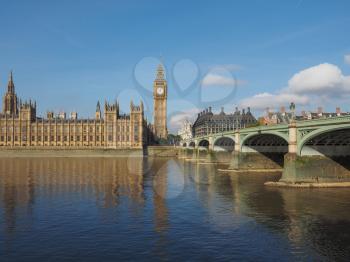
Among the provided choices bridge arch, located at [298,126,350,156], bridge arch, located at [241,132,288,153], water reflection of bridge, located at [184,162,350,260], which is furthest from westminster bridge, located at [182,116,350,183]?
bridge arch, located at [241,132,288,153]

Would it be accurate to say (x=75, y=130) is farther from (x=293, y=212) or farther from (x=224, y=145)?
(x=293, y=212)

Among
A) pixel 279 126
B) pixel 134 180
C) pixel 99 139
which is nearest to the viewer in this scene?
pixel 279 126

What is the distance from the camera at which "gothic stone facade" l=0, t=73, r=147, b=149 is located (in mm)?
164750

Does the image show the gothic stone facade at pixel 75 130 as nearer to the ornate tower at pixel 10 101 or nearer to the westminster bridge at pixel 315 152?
the ornate tower at pixel 10 101

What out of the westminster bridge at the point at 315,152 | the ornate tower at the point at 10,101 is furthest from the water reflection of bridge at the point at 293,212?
the ornate tower at the point at 10,101

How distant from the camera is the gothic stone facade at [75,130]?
164750mm

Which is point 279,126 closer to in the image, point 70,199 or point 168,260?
point 70,199

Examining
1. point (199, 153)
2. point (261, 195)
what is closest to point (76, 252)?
point (261, 195)

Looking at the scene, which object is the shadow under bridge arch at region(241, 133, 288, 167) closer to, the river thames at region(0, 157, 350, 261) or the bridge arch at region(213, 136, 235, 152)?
the river thames at region(0, 157, 350, 261)

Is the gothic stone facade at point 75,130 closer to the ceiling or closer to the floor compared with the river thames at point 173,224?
closer to the ceiling

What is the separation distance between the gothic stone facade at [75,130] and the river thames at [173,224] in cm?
11716

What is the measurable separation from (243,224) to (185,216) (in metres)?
5.25

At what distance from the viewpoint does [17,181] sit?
56719 mm

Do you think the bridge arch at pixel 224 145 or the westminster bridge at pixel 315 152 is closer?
the westminster bridge at pixel 315 152
